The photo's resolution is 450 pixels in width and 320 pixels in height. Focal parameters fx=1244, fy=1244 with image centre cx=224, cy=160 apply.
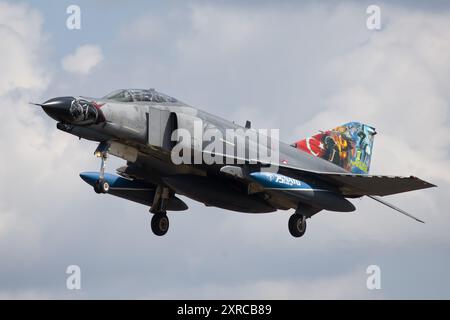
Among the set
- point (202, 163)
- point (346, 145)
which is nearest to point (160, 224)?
point (202, 163)

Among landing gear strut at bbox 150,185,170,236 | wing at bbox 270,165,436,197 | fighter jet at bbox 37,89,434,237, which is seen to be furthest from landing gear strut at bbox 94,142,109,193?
wing at bbox 270,165,436,197

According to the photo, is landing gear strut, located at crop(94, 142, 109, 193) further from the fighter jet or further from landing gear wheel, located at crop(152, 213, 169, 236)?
landing gear wheel, located at crop(152, 213, 169, 236)

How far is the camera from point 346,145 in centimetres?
4003

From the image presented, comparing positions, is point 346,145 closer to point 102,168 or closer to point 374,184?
point 374,184

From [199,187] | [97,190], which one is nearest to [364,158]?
[199,187]

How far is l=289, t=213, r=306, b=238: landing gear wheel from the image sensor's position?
3731cm

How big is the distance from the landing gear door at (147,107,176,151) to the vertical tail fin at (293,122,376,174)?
20.1 feet

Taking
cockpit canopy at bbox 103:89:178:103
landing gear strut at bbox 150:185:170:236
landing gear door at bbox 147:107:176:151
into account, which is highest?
cockpit canopy at bbox 103:89:178:103

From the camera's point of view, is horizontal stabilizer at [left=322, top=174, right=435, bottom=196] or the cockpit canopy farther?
horizontal stabilizer at [left=322, top=174, right=435, bottom=196]

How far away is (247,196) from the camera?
1465 inches

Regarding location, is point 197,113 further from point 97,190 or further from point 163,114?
point 97,190

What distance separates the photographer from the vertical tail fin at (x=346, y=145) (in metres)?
39.5

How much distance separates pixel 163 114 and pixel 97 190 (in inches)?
116

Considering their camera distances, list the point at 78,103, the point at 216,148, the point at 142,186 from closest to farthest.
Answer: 1. the point at 78,103
2. the point at 216,148
3. the point at 142,186
